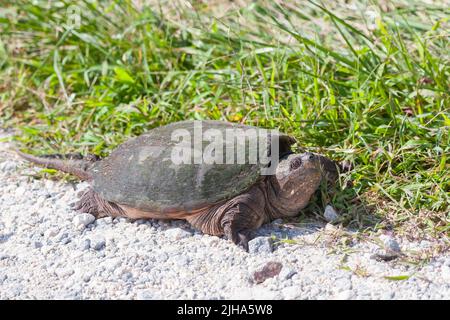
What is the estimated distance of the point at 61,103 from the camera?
14.9 ft

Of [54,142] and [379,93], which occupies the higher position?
[379,93]

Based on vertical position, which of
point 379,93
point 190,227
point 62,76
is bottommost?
point 190,227

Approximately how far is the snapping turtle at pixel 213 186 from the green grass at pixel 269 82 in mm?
206

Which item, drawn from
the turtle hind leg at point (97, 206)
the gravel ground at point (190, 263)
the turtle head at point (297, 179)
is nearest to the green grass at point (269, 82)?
the turtle head at point (297, 179)

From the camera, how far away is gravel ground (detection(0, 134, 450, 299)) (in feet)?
8.92

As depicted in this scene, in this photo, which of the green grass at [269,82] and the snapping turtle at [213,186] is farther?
the green grass at [269,82]

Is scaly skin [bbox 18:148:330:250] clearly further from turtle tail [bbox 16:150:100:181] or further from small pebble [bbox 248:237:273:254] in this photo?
turtle tail [bbox 16:150:100:181]

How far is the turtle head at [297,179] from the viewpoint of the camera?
3.14 meters

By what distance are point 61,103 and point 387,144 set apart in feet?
7.11

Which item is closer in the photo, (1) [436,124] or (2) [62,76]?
(1) [436,124]

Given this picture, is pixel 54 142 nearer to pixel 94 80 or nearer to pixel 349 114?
pixel 94 80

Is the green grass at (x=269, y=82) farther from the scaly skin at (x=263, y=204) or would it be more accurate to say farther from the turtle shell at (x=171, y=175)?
the turtle shell at (x=171, y=175)
